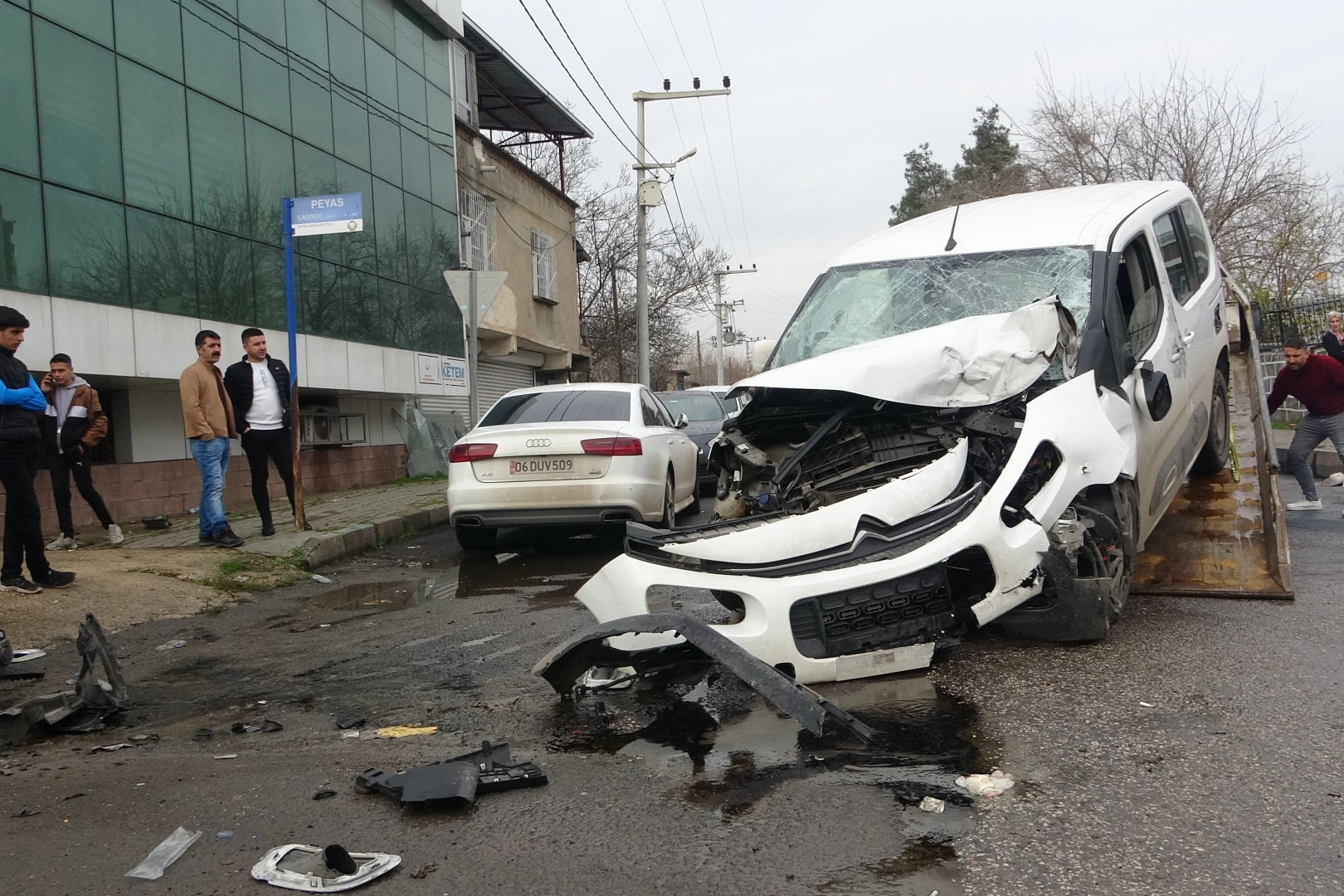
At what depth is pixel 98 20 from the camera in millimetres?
10531

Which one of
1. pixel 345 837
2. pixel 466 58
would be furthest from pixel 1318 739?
pixel 466 58

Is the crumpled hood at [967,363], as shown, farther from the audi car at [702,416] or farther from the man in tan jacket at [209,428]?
the audi car at [702,416]

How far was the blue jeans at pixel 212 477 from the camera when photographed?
859 centimetres

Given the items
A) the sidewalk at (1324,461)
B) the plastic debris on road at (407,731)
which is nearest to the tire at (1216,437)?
the sidewalk at (1324,461)

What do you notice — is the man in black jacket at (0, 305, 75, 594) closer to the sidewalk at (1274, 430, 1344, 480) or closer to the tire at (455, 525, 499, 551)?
the tire at (455, 525, 499, 551)

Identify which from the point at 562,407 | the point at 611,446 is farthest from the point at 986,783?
the point at 562,407

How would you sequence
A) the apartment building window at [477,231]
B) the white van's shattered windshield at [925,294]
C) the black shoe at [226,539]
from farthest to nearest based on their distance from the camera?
1. the apartment building window at [477,231]
2. the black shoe at [226,539]
3. the white van's shattered windshield at [925,294]

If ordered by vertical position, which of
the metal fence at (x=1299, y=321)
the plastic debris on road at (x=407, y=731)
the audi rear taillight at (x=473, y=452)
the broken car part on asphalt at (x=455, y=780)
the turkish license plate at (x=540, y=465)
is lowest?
the plastic debris on road at (x=407, y=731)

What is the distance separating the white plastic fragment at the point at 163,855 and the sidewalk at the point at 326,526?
576cm

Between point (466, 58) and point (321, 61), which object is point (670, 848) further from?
point (466, 58)

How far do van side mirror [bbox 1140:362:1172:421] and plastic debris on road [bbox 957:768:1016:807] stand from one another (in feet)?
8.42

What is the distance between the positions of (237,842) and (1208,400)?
6270mm

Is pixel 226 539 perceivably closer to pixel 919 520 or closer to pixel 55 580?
pixel 55 580

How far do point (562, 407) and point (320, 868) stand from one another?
6.67 metres
